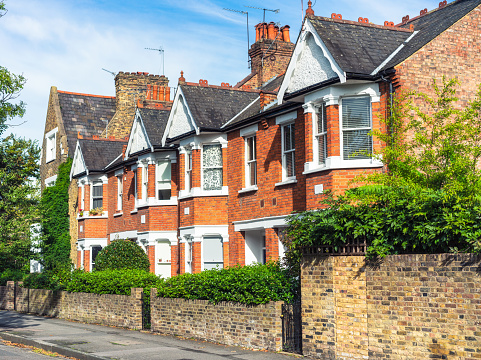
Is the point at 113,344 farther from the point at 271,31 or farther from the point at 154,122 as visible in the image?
the point at 271,31

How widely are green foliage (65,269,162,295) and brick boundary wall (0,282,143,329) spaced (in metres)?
0.20

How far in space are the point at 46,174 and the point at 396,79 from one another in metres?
29.4

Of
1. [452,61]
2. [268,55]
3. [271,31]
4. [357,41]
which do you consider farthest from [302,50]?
[271,31]

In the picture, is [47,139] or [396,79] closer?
[396,79]

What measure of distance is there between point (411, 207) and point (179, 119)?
14635 millimetres

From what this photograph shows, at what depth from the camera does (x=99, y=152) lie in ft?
112

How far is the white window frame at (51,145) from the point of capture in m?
39.9

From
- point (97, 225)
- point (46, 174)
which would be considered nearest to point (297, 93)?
point (97, 225)

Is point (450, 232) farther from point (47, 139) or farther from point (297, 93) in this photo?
point (47, 139)

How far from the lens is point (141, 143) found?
91.0 feet

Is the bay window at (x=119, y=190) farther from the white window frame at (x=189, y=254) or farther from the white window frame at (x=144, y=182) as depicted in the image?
the white window frame at (x=189, y=254)

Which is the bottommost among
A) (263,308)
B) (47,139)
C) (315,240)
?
(263,308)

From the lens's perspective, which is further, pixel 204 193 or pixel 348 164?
pixel 204 193

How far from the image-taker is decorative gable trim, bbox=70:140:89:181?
33.4 m
